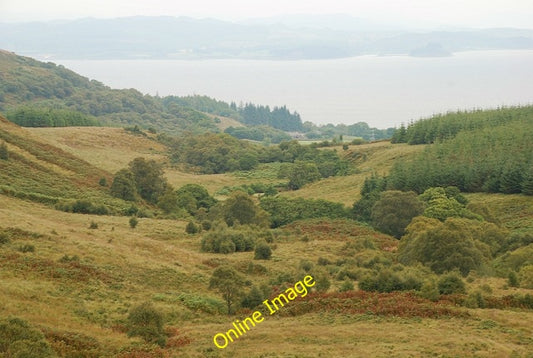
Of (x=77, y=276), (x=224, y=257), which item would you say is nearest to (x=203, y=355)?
(x=77, y=276)

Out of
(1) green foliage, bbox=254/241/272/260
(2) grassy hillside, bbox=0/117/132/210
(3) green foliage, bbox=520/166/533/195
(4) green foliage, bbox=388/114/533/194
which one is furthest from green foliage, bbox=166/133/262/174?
(1) green foliage, bbox=254/241/272/260

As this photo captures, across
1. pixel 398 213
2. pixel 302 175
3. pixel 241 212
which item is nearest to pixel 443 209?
pixel 398 213

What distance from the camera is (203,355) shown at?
24.5 metres

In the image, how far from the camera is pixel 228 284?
108 ft

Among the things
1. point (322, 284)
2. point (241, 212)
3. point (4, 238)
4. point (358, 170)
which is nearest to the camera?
point (322, 284)

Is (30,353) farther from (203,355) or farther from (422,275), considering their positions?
(422,275)

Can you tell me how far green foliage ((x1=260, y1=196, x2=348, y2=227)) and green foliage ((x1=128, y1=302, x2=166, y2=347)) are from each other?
5025cm

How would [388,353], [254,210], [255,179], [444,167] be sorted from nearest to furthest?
1. [388,353]
2. [254,210]
3. [444,167]
4. [255,179]

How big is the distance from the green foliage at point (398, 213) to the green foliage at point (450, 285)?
1250 inches

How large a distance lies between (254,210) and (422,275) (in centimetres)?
3108

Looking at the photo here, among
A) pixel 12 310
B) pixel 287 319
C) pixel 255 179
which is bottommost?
pixel 255 179

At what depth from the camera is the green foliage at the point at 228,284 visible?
33.0 metres

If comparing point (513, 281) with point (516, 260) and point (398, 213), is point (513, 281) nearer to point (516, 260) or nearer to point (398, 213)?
point (516, 260)

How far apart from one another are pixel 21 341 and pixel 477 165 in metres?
71.9
